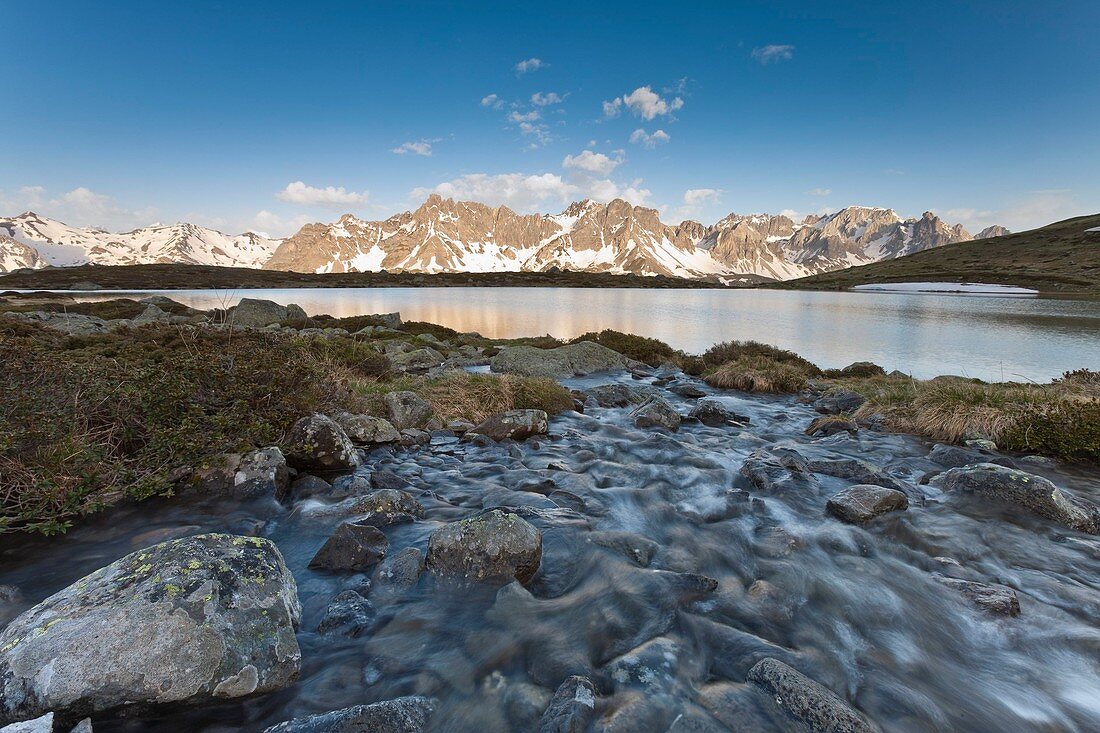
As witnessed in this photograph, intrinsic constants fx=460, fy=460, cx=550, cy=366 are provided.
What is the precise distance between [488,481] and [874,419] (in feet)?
37.5

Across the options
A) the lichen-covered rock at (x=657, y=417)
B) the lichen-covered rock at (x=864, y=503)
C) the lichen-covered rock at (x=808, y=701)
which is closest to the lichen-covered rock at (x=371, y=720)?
the lichen-covered rock at (x=808, y=701)

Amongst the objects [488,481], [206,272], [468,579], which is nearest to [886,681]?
A: [468,579]

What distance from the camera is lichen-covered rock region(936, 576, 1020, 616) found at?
548 centimetres

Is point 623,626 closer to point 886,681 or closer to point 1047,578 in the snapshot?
point 886,681

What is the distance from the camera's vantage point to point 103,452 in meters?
6.65

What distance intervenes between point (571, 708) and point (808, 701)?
200 cm

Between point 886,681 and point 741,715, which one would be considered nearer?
point 741,715

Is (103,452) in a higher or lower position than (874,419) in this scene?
higher

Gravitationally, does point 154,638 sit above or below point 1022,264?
below

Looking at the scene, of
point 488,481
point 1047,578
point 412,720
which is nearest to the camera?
point 412,720

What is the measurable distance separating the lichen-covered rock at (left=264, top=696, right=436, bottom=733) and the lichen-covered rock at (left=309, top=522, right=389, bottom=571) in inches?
92.4

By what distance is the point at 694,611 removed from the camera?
17.8 ft

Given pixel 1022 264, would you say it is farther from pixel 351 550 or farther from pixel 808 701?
pixel 351 550

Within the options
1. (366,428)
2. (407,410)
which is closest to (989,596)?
(366,428)
